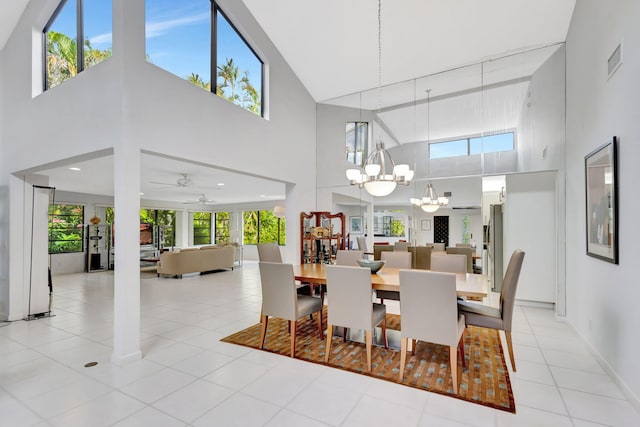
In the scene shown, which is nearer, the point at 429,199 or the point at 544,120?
the point at 544,120

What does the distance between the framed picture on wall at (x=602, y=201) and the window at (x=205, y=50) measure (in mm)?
4360

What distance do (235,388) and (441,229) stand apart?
3.96m

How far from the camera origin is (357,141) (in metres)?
6.30

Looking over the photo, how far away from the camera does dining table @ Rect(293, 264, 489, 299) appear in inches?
103

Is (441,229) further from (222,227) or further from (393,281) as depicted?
(222,227)

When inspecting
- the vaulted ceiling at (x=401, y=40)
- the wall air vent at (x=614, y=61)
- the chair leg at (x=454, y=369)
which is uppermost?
the vaulted ceiling at (x=401, y=40)

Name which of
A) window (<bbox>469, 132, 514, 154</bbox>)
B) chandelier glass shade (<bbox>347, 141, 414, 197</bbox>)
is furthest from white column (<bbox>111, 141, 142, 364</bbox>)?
window (<bbox>469, 132, 514, 154</bbox>)

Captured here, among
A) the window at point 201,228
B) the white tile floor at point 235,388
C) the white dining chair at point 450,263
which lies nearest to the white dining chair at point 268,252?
the white tile floor at point 235,388

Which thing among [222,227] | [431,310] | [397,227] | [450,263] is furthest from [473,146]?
[222,227]

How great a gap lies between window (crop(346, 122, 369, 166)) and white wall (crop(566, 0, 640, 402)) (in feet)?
10.6

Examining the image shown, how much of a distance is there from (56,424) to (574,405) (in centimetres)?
368

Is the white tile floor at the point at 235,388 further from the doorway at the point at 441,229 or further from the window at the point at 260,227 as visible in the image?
the window at the point at 260,227

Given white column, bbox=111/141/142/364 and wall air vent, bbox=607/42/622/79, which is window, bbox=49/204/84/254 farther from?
wall air vent, bbox=607/42/622/79

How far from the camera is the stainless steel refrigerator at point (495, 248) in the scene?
5.33 m
